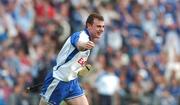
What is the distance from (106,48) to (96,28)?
24.4ft

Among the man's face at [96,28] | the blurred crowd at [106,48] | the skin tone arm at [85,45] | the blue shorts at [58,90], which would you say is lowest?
the blue shorts at [58,90]

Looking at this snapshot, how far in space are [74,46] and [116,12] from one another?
29.7 feet

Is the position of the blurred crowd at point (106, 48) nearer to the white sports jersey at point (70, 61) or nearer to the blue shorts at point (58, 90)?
the blue shorts at point (58, 90)

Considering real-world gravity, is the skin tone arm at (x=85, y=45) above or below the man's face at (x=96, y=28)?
below

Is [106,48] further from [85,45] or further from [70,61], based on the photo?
[85,45]

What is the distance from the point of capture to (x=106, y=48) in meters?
17.8

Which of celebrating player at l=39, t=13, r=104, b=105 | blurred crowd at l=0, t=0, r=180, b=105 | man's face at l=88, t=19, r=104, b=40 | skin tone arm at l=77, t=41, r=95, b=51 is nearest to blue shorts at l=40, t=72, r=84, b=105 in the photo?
celebrating player at l=39, t=13, r=104, b=105

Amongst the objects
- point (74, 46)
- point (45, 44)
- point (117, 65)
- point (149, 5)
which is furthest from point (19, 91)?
point (149, 5)

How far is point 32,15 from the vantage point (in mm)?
16922

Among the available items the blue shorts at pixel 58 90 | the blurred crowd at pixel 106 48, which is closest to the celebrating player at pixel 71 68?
the blue shorts at pixel 58 90

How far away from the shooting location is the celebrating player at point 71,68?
33.8ft

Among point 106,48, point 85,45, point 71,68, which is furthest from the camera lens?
point 106,48

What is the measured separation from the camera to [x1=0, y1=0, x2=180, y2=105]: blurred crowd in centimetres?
1545


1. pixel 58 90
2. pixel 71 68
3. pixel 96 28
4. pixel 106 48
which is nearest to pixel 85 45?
pixel 96 28
